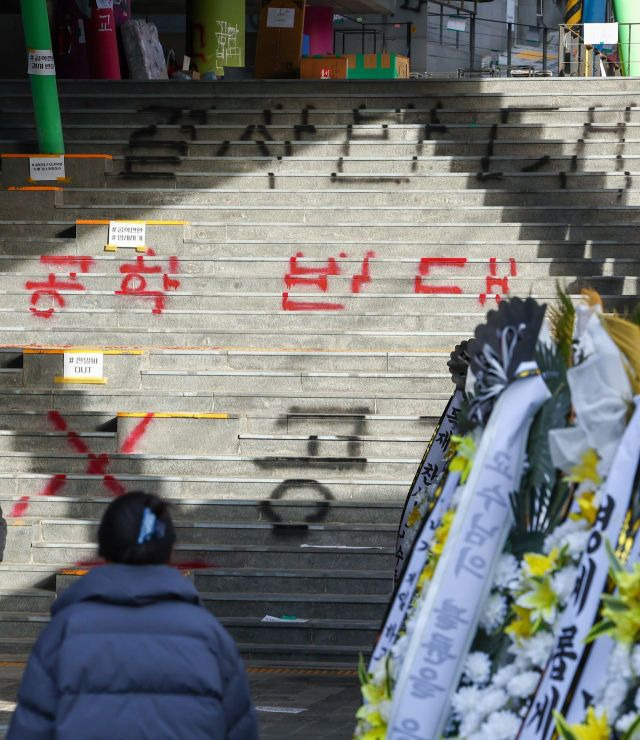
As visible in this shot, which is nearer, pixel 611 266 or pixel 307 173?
pixel 611 266

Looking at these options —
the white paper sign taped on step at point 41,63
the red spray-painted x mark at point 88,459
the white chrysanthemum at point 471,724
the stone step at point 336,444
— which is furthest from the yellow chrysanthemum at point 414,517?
the white paper sign taped on step at point 41,63

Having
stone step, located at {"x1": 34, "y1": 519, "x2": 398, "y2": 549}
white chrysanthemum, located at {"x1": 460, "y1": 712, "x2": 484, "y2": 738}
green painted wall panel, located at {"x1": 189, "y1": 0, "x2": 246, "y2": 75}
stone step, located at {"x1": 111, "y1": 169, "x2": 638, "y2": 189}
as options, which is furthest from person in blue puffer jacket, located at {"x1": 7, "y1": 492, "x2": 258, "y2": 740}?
green painted wall panel, located at {"x1": 189, "y1": 0, "x2": 246, "y2": 75}

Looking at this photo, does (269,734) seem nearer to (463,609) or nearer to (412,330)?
(463,609)

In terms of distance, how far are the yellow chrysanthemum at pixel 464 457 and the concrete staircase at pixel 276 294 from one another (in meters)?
5.55

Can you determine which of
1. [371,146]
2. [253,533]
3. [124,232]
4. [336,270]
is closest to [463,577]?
[253,533]

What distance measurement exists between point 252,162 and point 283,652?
248 inches

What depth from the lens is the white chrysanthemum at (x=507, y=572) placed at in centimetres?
370

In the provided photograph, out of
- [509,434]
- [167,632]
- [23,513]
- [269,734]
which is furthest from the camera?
[23,513]

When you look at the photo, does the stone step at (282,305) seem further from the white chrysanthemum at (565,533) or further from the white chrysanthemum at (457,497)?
the white chrysanthemum at (565,533)

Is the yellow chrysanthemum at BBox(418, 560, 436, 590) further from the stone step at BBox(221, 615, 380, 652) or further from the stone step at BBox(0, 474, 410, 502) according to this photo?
the stone step at BBox(0, 474, 410, 502)

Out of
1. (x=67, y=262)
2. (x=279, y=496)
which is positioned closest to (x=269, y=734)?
(x=279, y=496)

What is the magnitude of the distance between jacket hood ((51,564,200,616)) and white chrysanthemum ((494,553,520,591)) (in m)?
0.80

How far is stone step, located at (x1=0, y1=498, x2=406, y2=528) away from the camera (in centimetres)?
1016

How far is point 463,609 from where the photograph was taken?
12.1 feet
